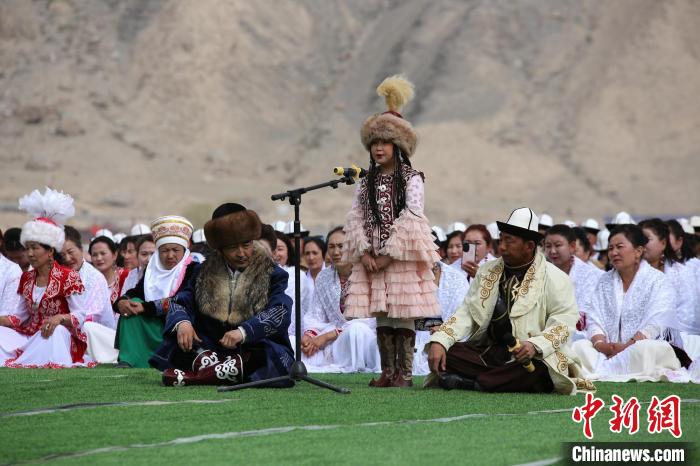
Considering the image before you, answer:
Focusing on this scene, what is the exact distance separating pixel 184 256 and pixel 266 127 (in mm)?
38220

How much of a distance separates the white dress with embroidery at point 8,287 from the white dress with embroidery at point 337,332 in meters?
2.50

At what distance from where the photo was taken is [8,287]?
11.0m

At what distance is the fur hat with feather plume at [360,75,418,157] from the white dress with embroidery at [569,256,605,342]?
2.53 m

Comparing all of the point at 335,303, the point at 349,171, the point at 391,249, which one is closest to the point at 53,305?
the point at 335,303

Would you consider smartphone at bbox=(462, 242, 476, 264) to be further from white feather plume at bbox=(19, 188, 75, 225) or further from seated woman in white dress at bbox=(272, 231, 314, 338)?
white feather plume at bbox=(19, 188, 75, 225)

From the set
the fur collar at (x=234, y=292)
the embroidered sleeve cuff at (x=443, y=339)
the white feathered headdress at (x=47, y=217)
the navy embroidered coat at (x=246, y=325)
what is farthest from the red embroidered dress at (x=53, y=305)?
the embroidered sleeve cuff at (x=443, y=339)

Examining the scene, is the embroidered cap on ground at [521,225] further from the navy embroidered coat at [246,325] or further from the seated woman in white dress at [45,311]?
the seated woman in white dress at [45,311]

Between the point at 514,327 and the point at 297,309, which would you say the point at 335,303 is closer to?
the point at 514,327

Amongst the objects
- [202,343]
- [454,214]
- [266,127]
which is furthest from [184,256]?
[266,127]

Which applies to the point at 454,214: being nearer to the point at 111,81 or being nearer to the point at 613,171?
the point at 613,171

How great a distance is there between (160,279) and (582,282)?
3.57 metres

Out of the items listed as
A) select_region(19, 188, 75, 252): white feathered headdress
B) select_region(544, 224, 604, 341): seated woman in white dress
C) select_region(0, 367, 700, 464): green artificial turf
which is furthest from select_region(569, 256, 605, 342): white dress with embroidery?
select_region(19, 188, 75, 252): white feathered headdress

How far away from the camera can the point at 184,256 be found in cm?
1043

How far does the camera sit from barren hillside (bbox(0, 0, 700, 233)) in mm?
43000
